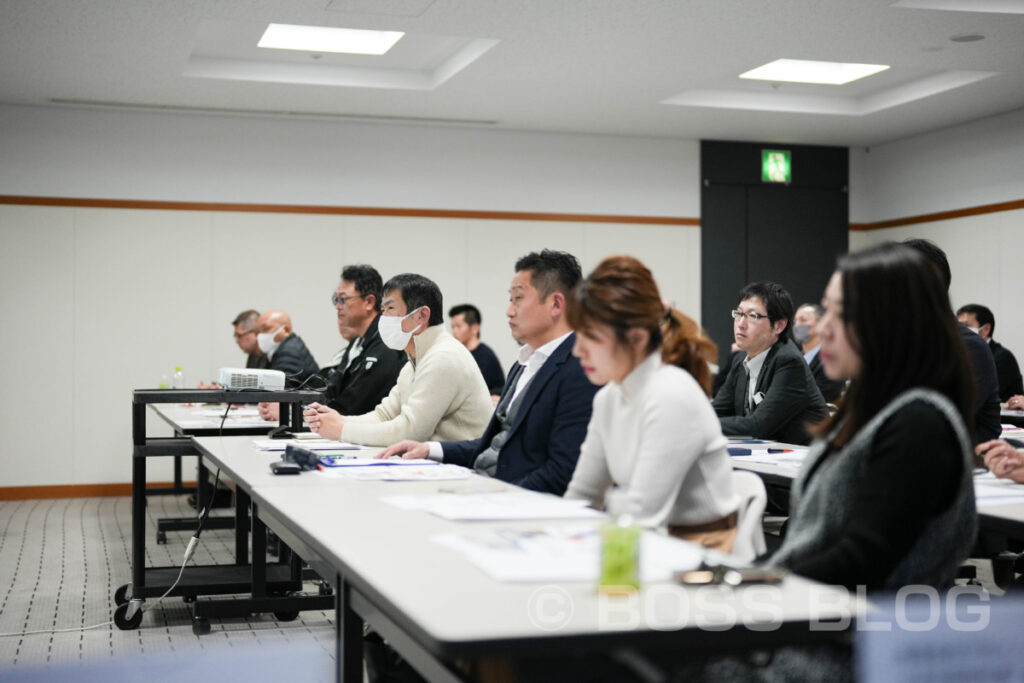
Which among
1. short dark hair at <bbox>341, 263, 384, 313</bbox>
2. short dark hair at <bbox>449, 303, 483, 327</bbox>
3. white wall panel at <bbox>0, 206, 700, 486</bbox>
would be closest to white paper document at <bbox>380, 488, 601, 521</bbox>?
short dark hair at <bbox>341, 263, 384, 313</bbox>

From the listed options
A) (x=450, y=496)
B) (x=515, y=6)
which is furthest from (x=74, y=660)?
(x=515, y=6)

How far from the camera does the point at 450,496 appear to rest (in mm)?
2486

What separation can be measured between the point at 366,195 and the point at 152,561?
3945 millimetres

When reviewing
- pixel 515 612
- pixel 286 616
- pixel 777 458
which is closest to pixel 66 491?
pixel 286 616

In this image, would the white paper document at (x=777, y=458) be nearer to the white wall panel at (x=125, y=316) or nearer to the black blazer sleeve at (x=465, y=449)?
the black blazer sleeve at (x=465, y=449)

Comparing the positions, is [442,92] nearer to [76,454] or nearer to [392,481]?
[76,454]

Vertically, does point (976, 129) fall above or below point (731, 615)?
above

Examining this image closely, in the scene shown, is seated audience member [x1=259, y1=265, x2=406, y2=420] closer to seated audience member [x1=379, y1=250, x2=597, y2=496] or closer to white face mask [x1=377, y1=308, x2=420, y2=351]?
white face mask [x1=377, y1=308, x2=420, y2=351]

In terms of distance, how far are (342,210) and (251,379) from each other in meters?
4.63

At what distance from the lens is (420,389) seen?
3980 millimetres

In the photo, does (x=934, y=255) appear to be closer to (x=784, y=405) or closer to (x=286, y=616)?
(x=784, y=405)

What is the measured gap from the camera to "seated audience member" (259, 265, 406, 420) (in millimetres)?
5059

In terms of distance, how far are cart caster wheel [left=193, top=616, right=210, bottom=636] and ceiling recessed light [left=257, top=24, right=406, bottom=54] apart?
4031 mm

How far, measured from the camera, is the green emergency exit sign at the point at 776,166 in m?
9.61
